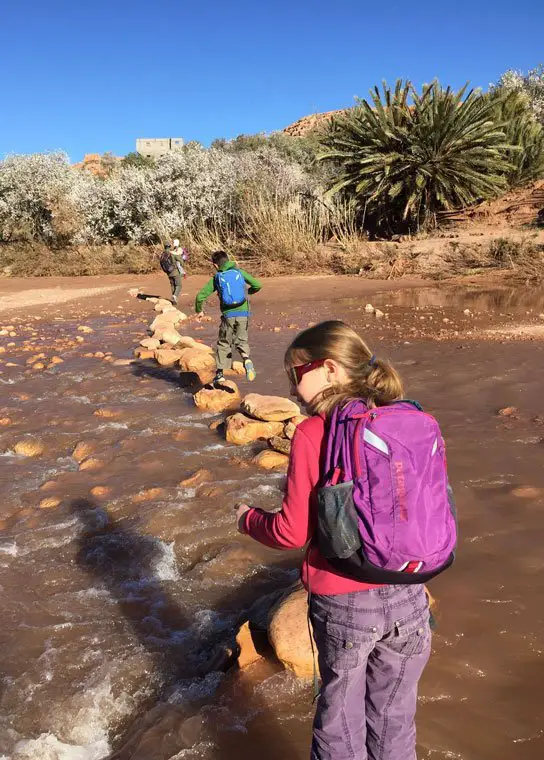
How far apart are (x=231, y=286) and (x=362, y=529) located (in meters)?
4.69

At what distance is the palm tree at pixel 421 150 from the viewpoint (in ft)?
46.8

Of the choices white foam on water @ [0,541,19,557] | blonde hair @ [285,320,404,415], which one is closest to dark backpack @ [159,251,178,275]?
white foam on water @ [0,541,19,557]

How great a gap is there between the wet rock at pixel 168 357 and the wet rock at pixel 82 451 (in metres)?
2.67

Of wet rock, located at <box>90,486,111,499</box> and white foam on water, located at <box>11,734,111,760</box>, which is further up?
wet rock, located at <box>90,486,111,499</box>

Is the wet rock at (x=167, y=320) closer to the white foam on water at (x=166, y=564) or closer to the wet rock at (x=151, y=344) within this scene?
the wet rock at (x=151, y=344)

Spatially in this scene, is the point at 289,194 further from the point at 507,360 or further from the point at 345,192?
the point at 507,360

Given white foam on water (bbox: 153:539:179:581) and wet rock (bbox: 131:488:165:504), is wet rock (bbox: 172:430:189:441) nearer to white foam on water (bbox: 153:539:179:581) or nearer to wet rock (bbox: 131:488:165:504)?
wet rock (bbox: 131:488:165:504)

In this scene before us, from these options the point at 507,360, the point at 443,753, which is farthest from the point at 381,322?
the point at 443,753

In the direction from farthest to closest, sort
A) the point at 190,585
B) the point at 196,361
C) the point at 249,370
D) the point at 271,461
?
the point at 196,361 → the point at 249,370 → the point at 271,461 → the point at 190,585

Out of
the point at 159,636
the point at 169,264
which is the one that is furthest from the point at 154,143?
the point at 159,636

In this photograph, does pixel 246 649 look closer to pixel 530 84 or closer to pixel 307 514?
pixel 307 514

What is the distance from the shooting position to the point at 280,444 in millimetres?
4453

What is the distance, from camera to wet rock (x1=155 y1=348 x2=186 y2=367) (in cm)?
744

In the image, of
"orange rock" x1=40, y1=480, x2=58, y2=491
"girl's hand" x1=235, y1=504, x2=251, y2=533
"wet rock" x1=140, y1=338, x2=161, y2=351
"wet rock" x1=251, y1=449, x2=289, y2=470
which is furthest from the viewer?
"wet rock" x1=140, y1=338, x2=161, y2=351
